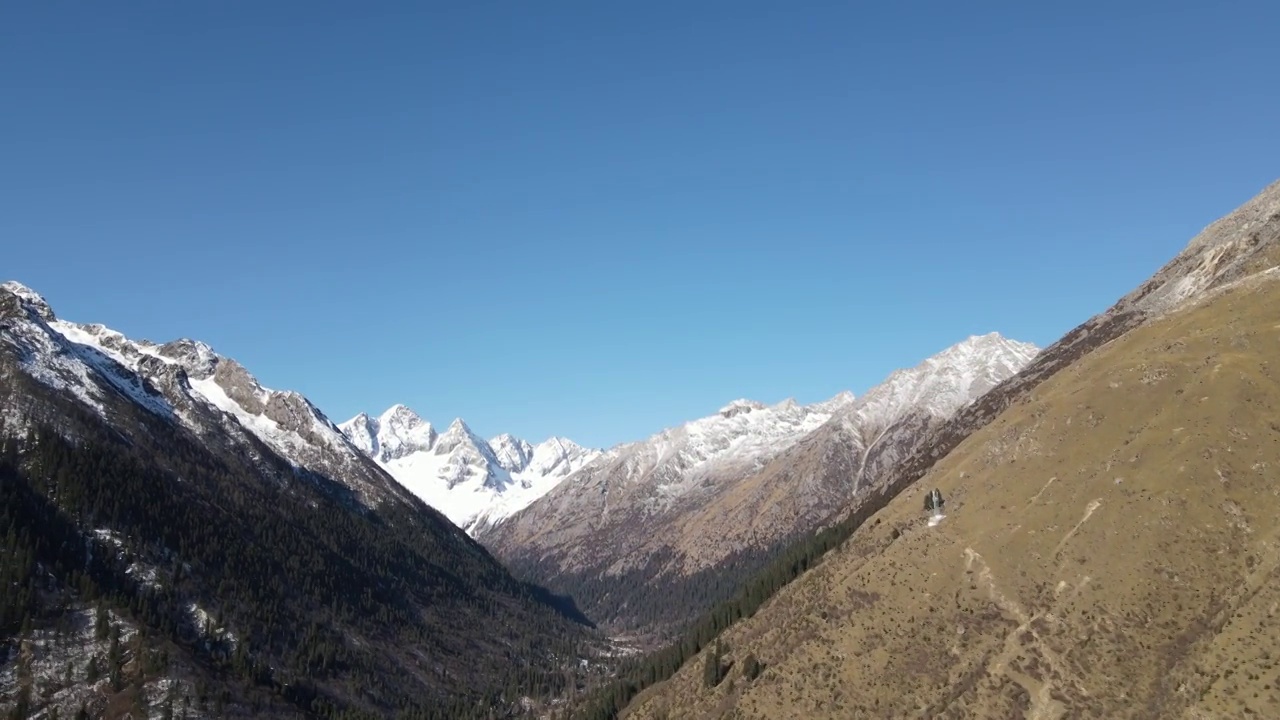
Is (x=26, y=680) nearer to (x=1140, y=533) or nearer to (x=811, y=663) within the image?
(x=811, y=663)

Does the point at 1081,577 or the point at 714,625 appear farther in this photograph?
the point at 714,625

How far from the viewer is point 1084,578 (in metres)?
116

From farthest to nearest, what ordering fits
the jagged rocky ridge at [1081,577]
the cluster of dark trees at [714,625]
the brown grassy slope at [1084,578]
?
the cluster of dark trees at [714,625]
the jagged rocky ridge at [1081,577]
the brown grassy slope at [1084,578]

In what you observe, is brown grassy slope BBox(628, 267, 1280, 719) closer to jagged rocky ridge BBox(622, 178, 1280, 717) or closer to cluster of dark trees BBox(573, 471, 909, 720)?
jagged rocky ridge BBox(622, 178, 1280, 717)

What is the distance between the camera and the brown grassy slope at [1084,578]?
10131 centimetres

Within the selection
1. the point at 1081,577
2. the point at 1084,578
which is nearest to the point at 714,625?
the point at 1081,577

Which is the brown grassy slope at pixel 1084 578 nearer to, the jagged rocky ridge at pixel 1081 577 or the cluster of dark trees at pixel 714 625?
the jagged rocky ridge at pixel 1081 577

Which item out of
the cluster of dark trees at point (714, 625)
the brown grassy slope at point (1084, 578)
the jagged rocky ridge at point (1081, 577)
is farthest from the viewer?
the cluster of dark trees at point (714, 625)

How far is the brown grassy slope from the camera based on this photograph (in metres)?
101

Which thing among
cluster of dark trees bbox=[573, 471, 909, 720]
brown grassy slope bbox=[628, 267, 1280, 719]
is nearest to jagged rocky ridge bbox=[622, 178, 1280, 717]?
brown grassy slope bbox=[628, 267, 1280, 719]

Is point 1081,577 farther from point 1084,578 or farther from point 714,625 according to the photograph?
point 714,625

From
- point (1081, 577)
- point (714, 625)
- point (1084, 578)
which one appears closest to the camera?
point (1084, 578)

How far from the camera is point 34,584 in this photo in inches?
7333

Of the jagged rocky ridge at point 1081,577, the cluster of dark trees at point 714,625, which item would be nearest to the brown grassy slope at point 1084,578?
the jagged rocky ridge at point 1081,577
